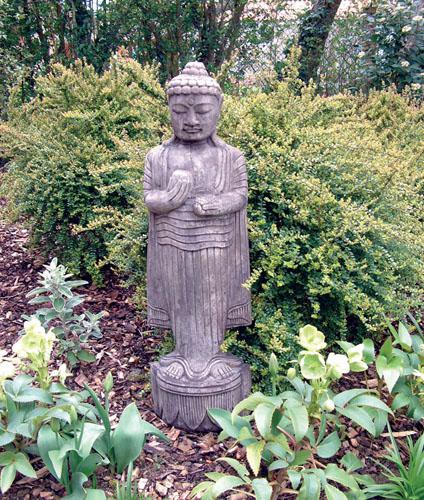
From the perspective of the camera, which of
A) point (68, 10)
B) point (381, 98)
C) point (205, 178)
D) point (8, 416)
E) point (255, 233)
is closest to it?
point (8, 416)

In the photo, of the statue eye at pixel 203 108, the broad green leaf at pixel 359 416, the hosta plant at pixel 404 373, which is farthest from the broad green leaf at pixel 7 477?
the statue eye at pixel 203 108

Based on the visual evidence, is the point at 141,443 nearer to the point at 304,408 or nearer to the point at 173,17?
the point at 304,408

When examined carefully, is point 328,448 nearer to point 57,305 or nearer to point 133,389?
point 133,389

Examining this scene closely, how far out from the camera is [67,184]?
407 cm

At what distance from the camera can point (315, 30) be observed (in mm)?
8164

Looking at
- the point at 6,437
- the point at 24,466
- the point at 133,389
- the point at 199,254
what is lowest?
the point at 133,389

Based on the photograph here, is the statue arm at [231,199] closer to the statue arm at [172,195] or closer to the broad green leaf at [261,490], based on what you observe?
the statue arm at [172,195]

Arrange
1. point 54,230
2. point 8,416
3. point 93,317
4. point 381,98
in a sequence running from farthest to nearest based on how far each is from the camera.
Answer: point 381,98 → point 54,230 → point 93,317 → point 8,416

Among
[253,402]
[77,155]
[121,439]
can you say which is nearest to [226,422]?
[253,402]

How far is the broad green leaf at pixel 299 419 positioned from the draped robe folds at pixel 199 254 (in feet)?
2.45

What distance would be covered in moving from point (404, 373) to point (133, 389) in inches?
58.0

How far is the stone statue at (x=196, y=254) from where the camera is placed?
2.43m

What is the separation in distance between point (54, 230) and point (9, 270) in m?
0.57

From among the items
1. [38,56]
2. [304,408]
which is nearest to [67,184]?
[304,408]
